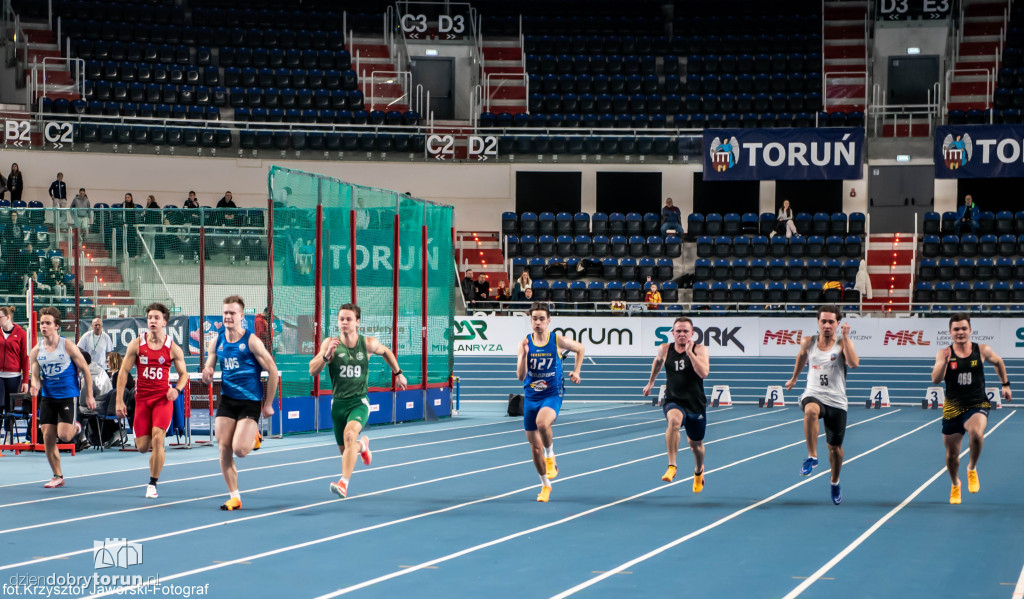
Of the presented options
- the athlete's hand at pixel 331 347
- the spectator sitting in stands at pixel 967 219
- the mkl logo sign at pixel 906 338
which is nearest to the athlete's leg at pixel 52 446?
the athlete's hand at pixel 331 347

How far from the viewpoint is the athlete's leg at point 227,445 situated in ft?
34.0

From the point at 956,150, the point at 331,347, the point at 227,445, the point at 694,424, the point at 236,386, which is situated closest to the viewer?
the point at 227,445

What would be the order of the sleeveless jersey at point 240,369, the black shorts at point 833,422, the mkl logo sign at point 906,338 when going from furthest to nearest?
the mkl logo sign at point 906,338 → the black shorts at point 833,422 → the sleeveless jersey at point 240,369

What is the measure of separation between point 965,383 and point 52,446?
29.7 feet

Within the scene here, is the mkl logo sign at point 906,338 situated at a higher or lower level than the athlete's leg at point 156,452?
higher

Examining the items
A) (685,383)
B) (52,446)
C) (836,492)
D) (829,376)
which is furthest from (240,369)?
(836,492)

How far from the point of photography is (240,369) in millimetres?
10500

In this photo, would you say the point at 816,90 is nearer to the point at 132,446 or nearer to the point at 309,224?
the point at 309,224

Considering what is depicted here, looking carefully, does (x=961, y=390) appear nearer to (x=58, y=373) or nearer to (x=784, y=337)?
(x=58, y=373)

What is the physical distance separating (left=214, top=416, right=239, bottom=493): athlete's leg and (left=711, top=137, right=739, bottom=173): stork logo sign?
24455 mm

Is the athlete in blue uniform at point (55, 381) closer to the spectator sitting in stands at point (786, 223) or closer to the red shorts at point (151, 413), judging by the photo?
the red shorts at point (151, 413)

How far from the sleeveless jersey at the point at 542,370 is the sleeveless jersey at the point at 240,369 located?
8.45ft

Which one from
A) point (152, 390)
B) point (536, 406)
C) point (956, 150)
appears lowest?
point (536, 406)

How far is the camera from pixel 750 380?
28.7 metres
